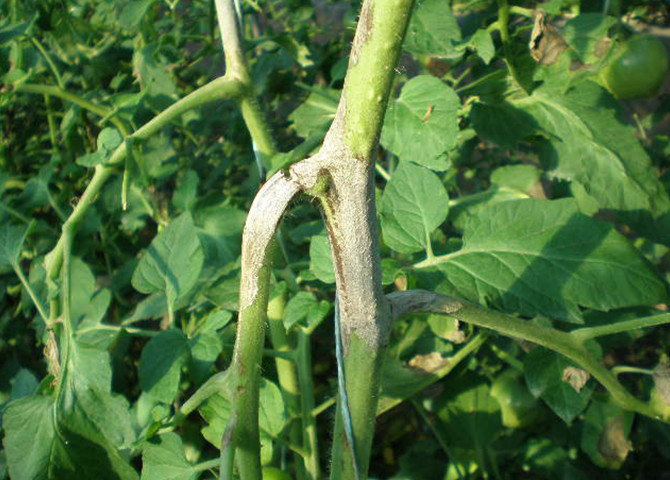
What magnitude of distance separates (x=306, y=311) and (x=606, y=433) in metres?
0.52

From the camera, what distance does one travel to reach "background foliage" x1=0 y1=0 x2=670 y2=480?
0.66 metres

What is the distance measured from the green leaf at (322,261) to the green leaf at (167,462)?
222 mm

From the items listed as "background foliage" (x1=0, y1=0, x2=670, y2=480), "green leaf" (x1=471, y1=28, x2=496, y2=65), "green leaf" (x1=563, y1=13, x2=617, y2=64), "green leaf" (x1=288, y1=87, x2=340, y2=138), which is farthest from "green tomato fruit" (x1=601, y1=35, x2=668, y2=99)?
"green leaf" (x1=288, y1=87, x2=340, y2=138)

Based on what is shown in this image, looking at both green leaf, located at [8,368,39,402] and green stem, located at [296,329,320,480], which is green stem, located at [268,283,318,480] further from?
green leaf, located at [8,368,39,402]

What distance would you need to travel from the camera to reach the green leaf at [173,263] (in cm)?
74

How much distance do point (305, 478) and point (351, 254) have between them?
47 cm

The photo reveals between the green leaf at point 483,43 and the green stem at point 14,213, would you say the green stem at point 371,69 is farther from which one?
the green stem at point 14,213

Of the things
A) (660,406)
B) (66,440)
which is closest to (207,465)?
(66,440)

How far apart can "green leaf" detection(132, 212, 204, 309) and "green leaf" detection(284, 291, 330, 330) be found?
0.13m

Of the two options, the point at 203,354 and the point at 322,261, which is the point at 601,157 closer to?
the point at 322,261

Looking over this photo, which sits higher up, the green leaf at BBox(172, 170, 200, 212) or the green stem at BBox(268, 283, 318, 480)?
the green leaf at BBox(172, 170, 200, 212)

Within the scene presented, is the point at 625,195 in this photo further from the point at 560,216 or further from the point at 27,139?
the point at 27,139

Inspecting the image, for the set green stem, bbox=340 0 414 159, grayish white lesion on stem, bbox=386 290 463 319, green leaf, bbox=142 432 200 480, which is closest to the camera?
green stem, bbox=340 0 414 159

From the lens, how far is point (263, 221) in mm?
436
